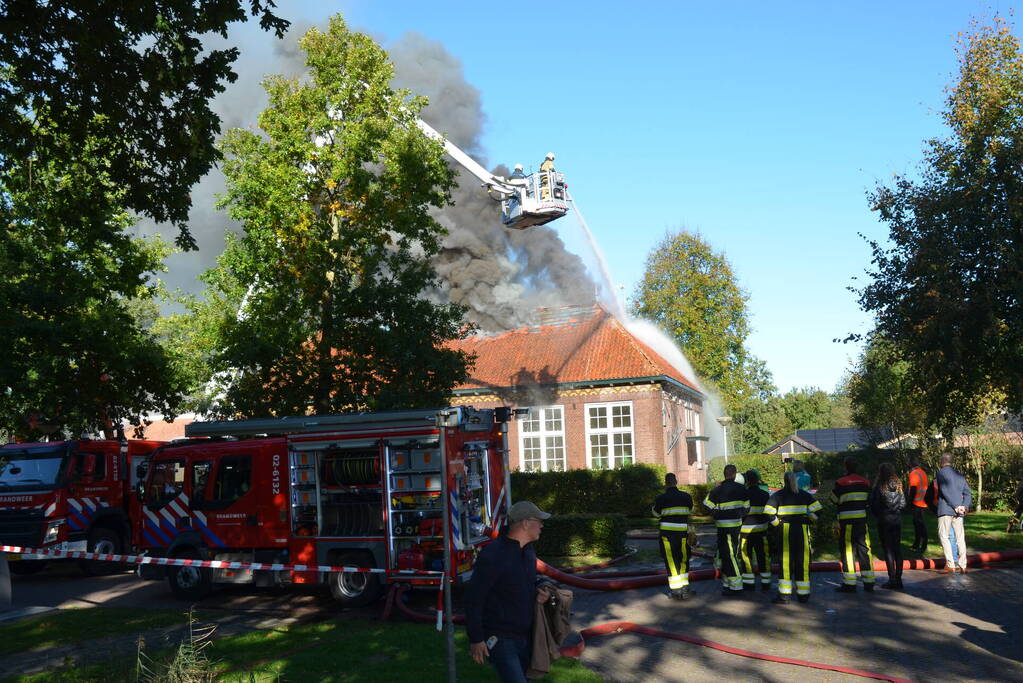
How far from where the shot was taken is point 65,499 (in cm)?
1536

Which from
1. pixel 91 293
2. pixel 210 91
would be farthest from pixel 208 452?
pixel 91 293

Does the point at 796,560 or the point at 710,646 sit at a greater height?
the point at 796,560

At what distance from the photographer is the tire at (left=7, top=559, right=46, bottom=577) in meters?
15.8

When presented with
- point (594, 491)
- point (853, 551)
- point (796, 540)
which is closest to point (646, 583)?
point (796, 540)

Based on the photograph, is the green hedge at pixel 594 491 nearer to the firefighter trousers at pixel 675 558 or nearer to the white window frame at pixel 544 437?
the white window frame at pixel 544 437

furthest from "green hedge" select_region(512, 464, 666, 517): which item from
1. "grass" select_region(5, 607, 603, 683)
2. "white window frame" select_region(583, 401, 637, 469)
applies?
"grass" select_region(5, 607, 603, 683)

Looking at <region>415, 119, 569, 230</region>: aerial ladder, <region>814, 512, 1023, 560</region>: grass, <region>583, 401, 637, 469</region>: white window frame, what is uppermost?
<region>415, 119, 569, 230</region>: aerial ladder

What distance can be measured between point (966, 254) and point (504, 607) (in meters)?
14.4

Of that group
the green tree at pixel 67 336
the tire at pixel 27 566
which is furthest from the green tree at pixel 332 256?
the tire at pixel 27 566

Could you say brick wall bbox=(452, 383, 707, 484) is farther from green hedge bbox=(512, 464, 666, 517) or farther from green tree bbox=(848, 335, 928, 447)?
green tree bbox=(848, 335, 928, 447)

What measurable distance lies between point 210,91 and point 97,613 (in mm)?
6968

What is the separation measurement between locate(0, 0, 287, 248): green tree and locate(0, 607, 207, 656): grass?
16.4 feet

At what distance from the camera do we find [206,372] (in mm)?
23688

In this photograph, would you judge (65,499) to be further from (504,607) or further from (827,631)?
(504,607)
